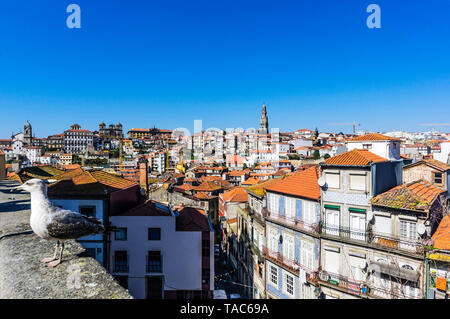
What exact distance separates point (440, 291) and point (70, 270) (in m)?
12.6

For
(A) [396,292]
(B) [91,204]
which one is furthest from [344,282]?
(B) [91,204]

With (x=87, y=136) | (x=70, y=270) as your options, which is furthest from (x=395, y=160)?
(x=87, y=136)

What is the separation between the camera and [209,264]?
45.4ft

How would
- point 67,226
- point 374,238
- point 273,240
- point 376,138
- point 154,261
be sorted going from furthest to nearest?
point 273,240, point 376,138, point 154,261, point 374,238, point 67,226

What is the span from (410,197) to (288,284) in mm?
7704

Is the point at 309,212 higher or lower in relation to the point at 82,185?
lower

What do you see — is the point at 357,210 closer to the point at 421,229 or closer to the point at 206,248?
the point at 421,229

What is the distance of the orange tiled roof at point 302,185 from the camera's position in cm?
1429

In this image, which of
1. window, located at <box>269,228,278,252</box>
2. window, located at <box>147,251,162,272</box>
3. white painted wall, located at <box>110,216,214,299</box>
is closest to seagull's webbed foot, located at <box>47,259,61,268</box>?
white painted wall, located at <box>110,216,214,299</box>

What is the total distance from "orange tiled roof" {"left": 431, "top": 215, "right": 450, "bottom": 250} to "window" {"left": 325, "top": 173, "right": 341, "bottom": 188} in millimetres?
4177

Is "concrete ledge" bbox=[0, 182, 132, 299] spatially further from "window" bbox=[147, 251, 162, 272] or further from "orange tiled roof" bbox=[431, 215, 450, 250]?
"orange tiled roof" bbox=[431, 215, 450, 250]

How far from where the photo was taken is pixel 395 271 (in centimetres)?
1105

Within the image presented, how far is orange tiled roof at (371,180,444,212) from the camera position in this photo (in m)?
10.8
